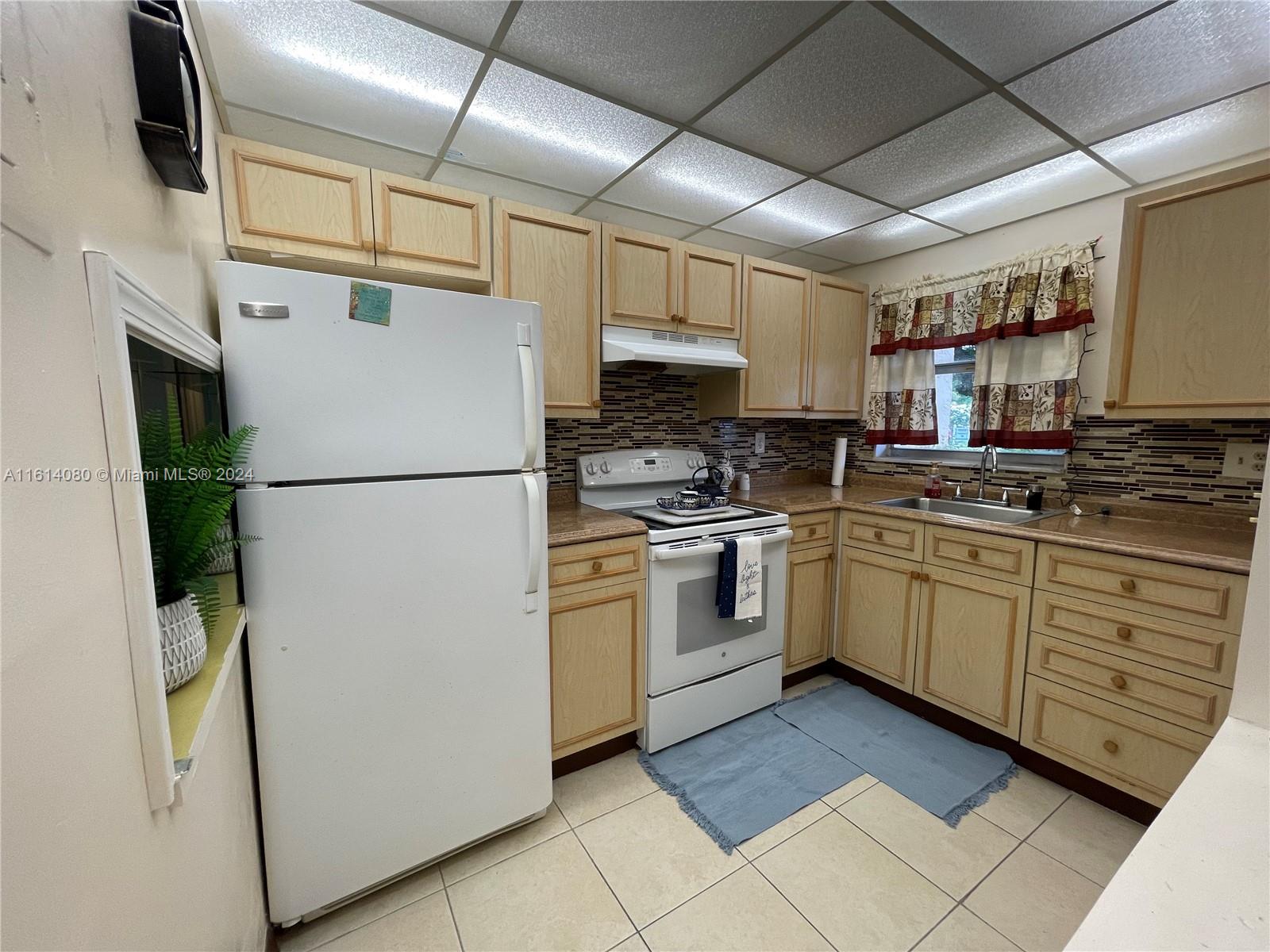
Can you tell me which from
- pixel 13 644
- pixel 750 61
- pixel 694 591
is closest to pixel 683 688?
pixel 694 591

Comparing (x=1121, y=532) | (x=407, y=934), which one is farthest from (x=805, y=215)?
(x=407, y=934)

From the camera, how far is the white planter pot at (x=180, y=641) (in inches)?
29.5

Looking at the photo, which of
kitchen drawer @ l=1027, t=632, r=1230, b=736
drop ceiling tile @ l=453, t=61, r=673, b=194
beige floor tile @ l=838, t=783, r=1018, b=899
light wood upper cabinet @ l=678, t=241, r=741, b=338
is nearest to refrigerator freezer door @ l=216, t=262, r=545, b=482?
drop ceiling tile @ l=453, t=61, r=673, b=194

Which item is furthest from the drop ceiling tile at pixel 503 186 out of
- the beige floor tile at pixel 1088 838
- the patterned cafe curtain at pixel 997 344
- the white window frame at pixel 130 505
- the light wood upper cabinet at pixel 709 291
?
the beige floor tile at pixel 1088 838

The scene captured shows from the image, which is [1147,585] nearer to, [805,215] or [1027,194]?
[1027,194]

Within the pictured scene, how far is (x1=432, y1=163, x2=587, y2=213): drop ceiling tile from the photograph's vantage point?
198cm

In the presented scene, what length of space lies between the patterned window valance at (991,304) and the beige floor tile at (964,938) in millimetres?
2311

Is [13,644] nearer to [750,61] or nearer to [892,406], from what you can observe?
[750,61]

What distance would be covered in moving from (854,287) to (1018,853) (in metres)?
2.72

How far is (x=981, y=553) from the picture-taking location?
2.03 meters

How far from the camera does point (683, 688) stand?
6.83ft

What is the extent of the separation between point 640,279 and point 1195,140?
2034 millimetres

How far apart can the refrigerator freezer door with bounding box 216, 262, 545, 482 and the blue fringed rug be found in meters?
1.77

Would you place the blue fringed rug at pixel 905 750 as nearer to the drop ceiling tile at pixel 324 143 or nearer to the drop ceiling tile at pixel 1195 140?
the drop ceiling tile at pixel 1195 140
